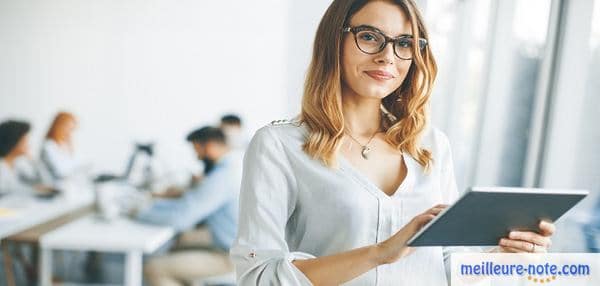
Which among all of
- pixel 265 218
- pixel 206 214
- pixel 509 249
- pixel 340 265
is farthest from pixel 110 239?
pixel 509 249

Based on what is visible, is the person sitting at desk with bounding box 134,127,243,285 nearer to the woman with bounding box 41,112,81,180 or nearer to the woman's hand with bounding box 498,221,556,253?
the woman with bounding box 41,112,81,180

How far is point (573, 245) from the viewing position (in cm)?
181

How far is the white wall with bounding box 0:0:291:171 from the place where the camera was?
407 centimetres

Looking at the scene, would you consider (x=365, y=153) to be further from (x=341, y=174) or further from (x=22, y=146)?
(x=22, y=146)

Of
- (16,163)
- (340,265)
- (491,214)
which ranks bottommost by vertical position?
(16,163)

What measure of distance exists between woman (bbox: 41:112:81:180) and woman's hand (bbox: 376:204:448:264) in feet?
11.8

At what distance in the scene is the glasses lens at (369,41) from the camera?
111 centimetres

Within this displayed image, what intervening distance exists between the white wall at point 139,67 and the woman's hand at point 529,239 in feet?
11.4

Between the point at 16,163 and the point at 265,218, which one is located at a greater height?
the point at 265,218

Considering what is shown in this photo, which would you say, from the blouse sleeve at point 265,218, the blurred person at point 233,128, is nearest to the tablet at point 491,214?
the blouse sleeve at point 265,218

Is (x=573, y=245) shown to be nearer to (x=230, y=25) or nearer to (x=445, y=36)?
(x=445, y=36)

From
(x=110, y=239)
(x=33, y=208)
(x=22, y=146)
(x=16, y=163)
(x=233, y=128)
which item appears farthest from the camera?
(x=233, y=128)

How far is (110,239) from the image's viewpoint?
2748 millimetres

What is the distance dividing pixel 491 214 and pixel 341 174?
32 cm
